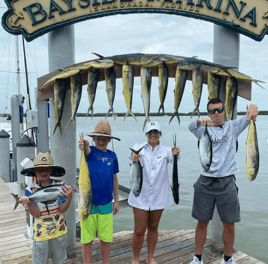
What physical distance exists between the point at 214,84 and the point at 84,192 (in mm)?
2102

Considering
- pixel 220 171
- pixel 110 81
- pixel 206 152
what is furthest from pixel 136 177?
pixel 110 81

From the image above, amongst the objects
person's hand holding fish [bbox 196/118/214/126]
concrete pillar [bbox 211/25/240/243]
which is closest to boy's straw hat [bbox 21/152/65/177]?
person's hand holding fish [bbox 196/118/214/126]

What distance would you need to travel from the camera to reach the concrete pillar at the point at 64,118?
3754 millimetres

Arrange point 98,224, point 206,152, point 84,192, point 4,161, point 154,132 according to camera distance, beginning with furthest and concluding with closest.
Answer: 1. point 4,161
2. point 154,132
3. point 98,224
4. point 206,152
5. point 84,192

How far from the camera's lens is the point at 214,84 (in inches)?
137

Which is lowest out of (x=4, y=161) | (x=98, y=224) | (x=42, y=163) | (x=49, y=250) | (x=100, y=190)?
(x=4, y=161)

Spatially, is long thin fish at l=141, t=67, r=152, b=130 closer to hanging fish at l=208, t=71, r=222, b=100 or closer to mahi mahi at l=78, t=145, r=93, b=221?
hanging fish at l=208, t=71, r=222, b=100

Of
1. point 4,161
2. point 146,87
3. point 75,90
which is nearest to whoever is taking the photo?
point 146,87

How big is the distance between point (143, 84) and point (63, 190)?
154 centimetres

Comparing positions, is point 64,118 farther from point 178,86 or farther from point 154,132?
point 178,86

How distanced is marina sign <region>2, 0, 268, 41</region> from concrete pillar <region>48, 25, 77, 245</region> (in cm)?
19

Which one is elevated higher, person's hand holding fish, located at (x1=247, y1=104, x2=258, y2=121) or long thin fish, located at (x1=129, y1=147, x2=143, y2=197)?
person's hand holding fish, located at (x1=247, y1=104, x2=258, y2=121)

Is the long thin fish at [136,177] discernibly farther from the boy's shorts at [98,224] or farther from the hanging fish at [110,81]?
the hanging fish at [110,81]

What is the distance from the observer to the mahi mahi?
9.02 ft
